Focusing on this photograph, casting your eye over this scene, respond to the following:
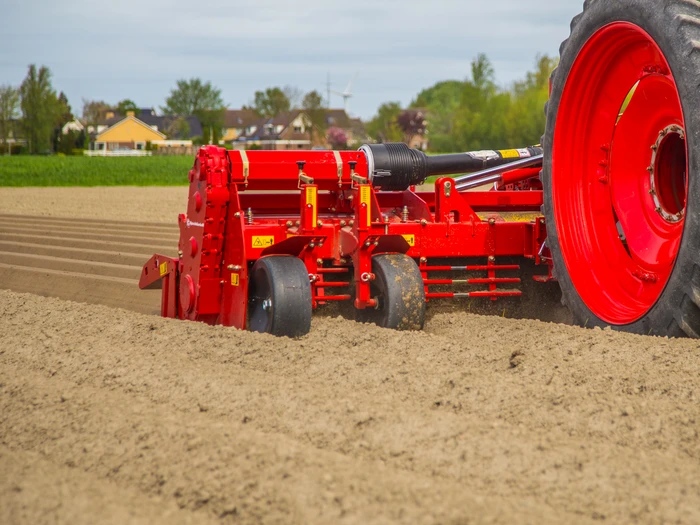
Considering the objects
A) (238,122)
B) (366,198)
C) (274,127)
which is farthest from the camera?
(238,122)

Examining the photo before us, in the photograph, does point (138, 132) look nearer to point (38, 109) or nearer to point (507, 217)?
point (38, 109)

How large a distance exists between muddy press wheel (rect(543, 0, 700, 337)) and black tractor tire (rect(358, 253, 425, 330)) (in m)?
0.79

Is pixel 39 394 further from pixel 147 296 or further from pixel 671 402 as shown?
pixel 147 296

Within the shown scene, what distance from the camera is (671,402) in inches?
134

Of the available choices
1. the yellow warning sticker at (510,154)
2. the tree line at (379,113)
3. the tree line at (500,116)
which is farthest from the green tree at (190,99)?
the yellow warning sticker at (510,154)

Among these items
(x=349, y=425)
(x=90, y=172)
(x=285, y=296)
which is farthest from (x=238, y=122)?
(x=349, y=425)

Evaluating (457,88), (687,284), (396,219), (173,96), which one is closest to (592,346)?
(687,284)

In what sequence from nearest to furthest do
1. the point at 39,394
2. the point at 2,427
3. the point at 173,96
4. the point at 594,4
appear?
the point at 2,427 < the point at 39,394 < the point at 594,4 < the point at 173,96

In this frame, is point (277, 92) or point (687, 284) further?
point (277, 92)

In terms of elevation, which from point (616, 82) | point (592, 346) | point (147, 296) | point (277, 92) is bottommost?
point (147, 296)

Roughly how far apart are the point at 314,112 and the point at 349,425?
75361 mm

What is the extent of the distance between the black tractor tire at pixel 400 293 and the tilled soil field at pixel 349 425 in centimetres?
21

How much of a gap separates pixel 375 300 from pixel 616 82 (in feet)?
5.79

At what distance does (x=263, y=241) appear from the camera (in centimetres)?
549
